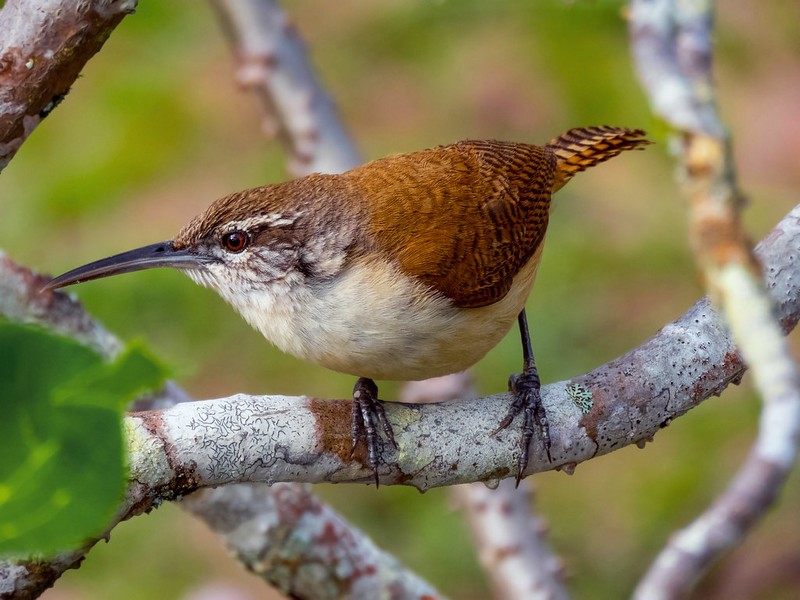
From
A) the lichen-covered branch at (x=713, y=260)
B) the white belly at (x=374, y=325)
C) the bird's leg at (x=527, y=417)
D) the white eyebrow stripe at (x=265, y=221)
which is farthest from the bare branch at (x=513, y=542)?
the lichen-covered branch at (x=713, y=260)

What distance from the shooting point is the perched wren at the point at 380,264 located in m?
2.92

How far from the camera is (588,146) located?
3.87 meters

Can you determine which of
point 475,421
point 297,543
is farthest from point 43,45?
point 297,543

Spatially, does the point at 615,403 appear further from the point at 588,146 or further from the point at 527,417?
the point at 588,146

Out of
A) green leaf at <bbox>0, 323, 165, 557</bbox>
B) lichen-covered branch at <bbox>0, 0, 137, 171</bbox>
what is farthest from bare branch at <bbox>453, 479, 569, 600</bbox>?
green leaf at <bbox>0, 323, 165, 557</bbox>

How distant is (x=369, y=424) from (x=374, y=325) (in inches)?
14.1

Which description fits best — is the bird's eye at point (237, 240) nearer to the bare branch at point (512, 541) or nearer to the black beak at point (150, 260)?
the black beak at point (150, 260)

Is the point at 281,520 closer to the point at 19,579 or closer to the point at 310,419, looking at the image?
the point at 310,419

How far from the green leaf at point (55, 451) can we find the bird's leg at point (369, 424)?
1.54 meters

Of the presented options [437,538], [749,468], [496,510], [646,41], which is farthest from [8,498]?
[437,538]

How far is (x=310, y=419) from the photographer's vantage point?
2553 millimetres

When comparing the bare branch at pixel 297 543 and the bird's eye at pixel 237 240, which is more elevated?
the bird's eye at pixel 237 240

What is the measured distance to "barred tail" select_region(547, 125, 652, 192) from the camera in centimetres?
378

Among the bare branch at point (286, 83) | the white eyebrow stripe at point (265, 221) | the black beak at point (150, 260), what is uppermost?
the bare branch at point (286, 83)
